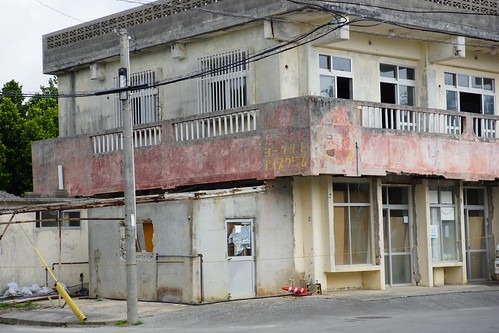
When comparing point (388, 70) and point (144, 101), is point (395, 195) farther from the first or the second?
point (144, 101)

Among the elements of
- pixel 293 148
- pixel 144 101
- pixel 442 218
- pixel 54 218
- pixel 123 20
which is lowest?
pixel 442 218

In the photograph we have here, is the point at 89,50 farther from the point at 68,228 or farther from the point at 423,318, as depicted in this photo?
the point at 423,318

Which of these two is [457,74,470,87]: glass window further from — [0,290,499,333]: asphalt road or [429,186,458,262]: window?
[0,290,499,333]: asphalt road

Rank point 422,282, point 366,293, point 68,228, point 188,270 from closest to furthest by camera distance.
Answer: point 188,270, point 366,293, point 422,282, point 68,228

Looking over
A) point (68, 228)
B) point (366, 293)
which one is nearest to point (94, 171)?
point (68, 228)

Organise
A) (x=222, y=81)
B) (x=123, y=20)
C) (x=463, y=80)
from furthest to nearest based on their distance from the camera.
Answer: (x=463, y=80), (x=123, y=20), (x=222, y=81)

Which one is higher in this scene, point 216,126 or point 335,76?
point 335,76

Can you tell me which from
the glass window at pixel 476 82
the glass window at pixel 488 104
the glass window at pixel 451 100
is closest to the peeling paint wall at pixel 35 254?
the glass window at pixel 451 100

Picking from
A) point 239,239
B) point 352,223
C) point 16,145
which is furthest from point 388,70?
point 16,145

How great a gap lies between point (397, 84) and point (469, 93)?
3213 mm

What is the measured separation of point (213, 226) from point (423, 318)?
6375 mm

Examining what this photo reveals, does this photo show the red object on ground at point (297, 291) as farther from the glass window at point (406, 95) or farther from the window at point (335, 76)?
the glass window at point (406, 95)

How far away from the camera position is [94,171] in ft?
101

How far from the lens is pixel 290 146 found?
83.3ft
